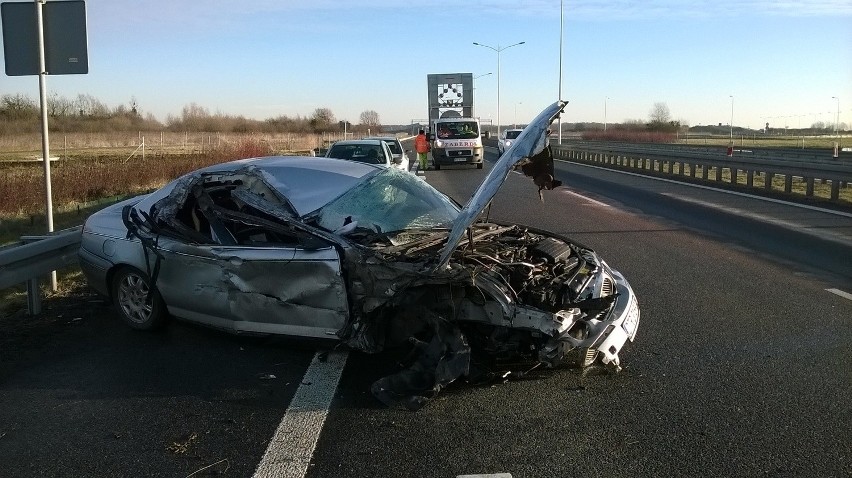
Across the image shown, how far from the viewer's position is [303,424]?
450 cm

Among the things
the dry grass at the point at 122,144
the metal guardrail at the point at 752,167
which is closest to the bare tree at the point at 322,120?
the dry grass at the point at 122,144

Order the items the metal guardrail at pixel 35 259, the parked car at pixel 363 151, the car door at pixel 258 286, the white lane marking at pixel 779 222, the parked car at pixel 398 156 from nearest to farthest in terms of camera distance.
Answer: the car door at pixel 258 286, the metal guardrail at pixel 35 259, the white lane marking at pixel 779 222, the parked car at pixel 363 151, the parked car at pixel 398 156

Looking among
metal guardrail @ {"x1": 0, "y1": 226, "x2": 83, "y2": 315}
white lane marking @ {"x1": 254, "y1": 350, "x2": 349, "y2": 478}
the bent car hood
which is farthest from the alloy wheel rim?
the bent car hood

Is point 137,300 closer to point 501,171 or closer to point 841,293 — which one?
point 501,171

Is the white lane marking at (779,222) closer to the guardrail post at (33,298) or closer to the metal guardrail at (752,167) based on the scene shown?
the metal guardrail at (752,167)

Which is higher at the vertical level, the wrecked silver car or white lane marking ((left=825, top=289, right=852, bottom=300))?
the wrecked silver car

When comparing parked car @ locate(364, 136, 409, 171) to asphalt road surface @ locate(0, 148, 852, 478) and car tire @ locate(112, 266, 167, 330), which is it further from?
asphalt road surface @ locate(0, 148, 852, 478)

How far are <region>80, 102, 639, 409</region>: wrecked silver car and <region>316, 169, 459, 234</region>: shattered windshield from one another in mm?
17

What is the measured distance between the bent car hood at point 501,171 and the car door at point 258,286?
0.90 meters

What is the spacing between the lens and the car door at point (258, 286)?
5375mm

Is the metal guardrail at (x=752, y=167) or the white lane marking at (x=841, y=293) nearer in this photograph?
the white lane marking at (x=841, y=293)

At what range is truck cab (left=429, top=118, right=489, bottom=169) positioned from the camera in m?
33.9

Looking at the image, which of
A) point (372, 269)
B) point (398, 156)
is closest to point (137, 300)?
point (372, 269)

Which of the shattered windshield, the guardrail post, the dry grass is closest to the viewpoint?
the shattered windshield
